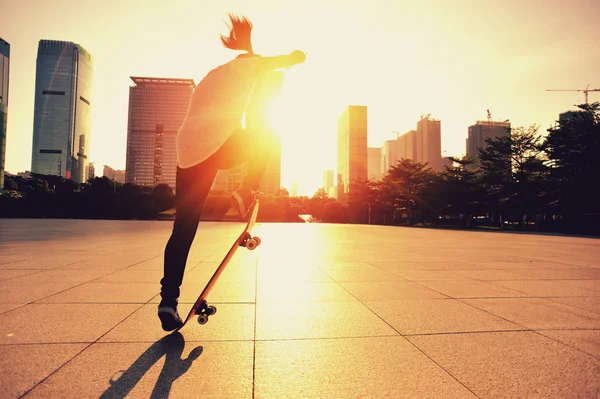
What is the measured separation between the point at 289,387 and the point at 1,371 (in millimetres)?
1524

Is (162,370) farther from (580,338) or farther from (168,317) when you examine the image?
(580,338)

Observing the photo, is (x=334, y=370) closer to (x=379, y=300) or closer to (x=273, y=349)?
(x=273, y=349)

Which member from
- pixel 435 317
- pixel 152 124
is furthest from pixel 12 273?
pixel 152 124

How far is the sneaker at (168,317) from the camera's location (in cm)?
245

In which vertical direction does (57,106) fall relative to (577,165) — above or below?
above

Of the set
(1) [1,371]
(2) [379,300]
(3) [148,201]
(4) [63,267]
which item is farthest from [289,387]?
(3) [148,201]

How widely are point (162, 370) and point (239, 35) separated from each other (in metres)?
2.67

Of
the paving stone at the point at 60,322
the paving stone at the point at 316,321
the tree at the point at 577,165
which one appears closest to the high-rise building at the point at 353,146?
the tree at the point at 577,165

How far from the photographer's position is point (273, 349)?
2.22 meters

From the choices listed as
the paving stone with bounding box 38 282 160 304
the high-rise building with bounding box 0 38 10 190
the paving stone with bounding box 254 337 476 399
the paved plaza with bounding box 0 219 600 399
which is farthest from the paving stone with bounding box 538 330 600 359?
the high-rise building with bounding box 0 38 10 190

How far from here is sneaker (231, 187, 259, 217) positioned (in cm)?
301

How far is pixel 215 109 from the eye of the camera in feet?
8.77

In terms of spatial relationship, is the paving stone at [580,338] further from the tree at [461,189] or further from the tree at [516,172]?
the tree at [461,189]

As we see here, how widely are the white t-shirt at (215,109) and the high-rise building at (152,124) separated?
539 feet
